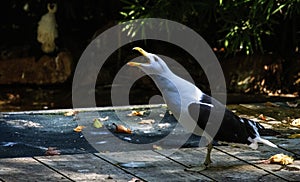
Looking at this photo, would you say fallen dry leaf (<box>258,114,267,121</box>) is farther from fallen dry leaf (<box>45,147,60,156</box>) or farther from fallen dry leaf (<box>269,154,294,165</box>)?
fallen dry leaf (<box>45,147,60,156</box>)

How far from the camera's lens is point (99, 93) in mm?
8367

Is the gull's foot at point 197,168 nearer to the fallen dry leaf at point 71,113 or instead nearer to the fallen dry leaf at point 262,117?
the fallen dry leaf at point 262,117

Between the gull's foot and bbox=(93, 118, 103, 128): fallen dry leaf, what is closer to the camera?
the gull's foot

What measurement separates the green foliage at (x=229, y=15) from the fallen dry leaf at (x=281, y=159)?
3075mm

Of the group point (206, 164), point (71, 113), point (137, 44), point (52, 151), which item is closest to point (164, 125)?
point (71, 113)

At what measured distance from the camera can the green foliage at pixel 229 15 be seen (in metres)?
7.75

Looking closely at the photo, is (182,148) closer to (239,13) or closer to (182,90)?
(182,90)

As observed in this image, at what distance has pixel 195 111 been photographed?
4109mm

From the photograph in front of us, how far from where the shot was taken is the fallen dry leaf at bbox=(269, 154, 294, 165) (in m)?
4.40

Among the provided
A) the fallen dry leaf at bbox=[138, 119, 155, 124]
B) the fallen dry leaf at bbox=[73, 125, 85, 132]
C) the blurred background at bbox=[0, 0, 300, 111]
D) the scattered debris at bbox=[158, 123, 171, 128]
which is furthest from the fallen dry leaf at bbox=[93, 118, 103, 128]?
the blurred background at bbox=[0, 0, 300, 111]

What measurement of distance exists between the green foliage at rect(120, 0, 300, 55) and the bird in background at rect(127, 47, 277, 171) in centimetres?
323

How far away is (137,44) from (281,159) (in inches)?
180

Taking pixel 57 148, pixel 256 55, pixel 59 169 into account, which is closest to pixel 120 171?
pixel 59 169

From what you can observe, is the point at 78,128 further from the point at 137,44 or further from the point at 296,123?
the point at 137,44
